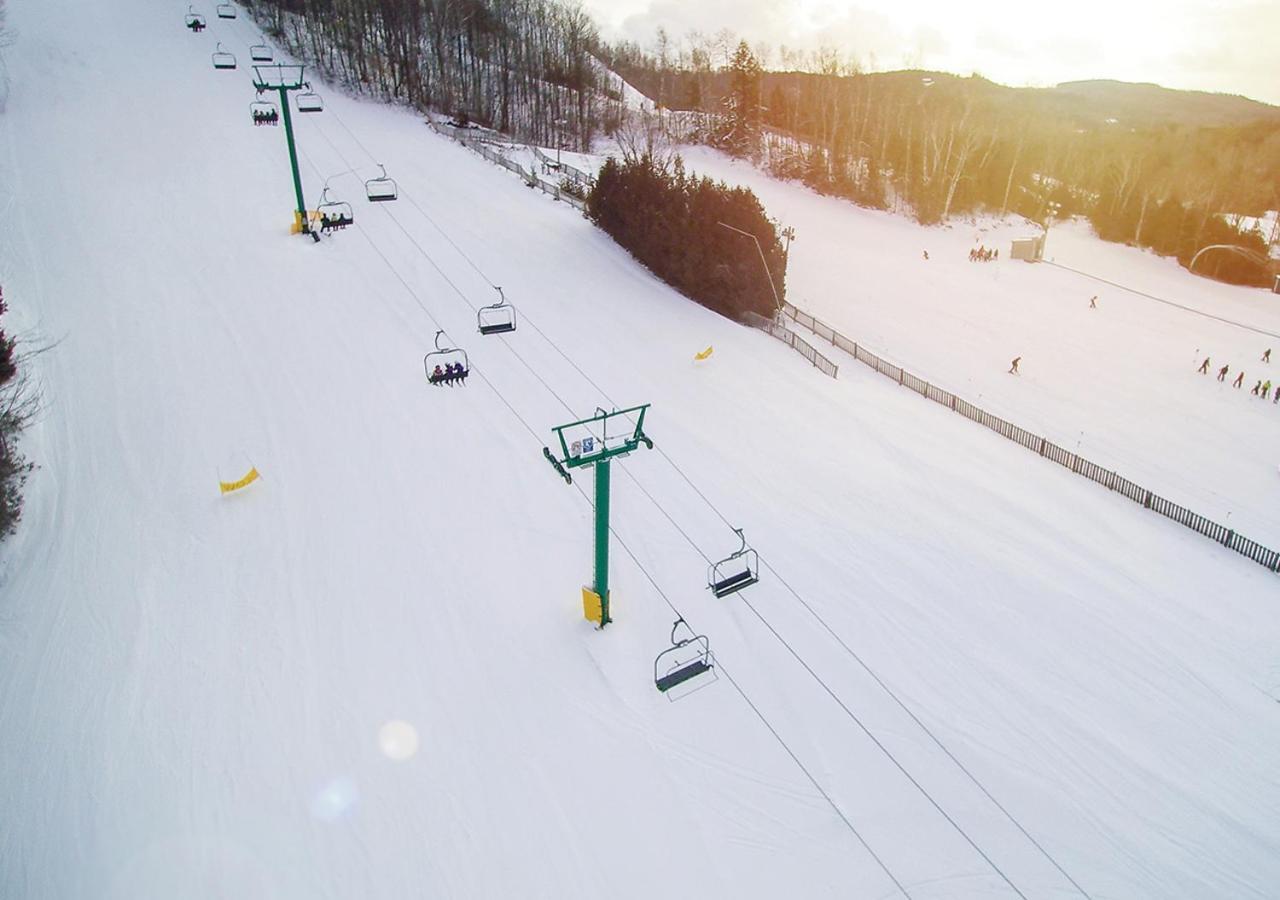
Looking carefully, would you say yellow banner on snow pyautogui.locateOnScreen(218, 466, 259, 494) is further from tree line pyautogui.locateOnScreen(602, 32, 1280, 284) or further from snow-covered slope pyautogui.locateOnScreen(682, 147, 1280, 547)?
tree line pyautogui.locateOnScreen(602, 32, 1280, 284)

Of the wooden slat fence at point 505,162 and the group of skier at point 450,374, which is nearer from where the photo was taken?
the group of skier at point 450,374

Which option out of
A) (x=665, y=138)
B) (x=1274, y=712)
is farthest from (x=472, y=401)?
(x=665, y=138)

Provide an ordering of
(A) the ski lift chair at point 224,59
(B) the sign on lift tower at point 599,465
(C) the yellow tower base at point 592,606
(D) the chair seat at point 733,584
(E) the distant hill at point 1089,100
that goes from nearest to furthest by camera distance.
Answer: (B) the sign on lift tower at point 599,465 → (D) the chair seat at point 733,584 → (C) the yellow tower base at point 592,606 → (A) the ski lift chair at point 224,59 → (E) the distant hill at point 1089,100

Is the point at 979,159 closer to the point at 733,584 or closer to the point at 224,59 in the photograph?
the point at 224,59

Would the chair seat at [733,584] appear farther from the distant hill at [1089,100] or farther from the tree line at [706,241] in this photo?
the distant hill at [1089,100]

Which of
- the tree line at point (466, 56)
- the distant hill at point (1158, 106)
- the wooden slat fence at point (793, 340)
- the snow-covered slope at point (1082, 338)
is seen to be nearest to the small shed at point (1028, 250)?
the snow-covered slope at point (1082, 338)

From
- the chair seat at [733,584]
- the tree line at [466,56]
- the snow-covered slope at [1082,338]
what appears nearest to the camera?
the chair seat at [733,584]

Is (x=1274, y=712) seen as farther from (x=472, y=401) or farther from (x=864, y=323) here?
(x=864, y=323)
